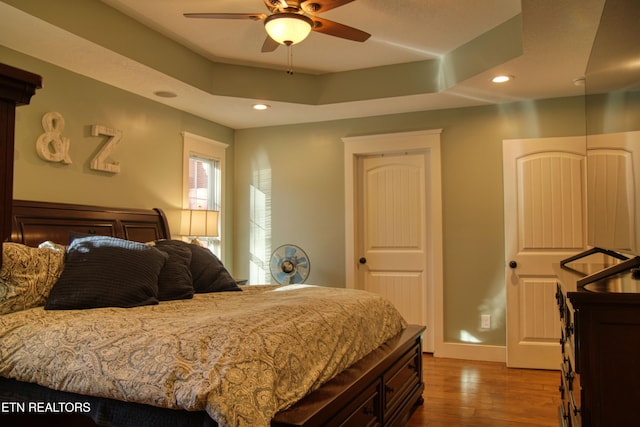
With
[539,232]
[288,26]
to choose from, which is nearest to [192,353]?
[288,26]

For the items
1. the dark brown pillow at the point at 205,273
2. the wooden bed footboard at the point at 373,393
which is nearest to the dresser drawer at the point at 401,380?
the wooden bed footboard at the point at 373,393

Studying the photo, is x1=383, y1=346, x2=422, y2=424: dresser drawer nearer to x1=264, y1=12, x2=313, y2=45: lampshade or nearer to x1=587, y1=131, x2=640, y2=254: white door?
x1=587, y1=131, x2=640, y2=254: white door

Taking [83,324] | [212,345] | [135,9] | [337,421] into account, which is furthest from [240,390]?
[135,9]

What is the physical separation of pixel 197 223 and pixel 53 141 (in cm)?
141

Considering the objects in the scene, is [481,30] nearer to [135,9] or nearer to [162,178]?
[135,9]

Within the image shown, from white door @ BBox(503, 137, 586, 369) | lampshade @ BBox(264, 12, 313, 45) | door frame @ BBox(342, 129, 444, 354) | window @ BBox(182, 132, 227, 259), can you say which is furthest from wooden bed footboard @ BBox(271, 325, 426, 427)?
window @ BBox(182, 132, 227, 259)

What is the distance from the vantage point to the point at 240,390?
4.98 feet

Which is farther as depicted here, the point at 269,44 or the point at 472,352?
the point at 472,352

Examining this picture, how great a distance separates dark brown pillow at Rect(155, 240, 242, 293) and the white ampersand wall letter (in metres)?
0.93

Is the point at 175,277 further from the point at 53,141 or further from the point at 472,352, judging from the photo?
the point at 472,352

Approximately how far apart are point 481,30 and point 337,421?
292cm

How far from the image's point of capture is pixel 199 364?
160 cm

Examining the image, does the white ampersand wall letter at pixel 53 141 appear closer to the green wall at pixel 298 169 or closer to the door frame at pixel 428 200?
the green wall at pixel 298 169

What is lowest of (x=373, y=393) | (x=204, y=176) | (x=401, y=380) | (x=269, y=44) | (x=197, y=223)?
(x=401, y=380)
